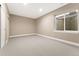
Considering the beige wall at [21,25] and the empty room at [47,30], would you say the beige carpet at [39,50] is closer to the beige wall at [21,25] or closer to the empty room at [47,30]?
the empty room at [47,30]

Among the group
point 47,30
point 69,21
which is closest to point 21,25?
point 47,30

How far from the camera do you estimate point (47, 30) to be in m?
7.06

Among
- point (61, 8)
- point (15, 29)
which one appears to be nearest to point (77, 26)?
point (61, 8)

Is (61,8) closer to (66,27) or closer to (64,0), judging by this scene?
(66,27)

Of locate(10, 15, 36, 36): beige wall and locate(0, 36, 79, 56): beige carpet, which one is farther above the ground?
locate(10, 15, 36, 36): beige wall

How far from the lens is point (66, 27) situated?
506cm

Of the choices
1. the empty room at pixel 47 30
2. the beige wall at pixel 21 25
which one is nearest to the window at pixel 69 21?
the empty room at pixel 47 30

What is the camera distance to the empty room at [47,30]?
3.15 meters

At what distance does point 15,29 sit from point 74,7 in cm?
639

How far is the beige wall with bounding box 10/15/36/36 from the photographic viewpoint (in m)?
8.07

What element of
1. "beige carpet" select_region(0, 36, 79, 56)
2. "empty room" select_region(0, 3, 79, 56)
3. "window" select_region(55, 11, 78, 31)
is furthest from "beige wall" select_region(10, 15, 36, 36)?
"window" select_region(55, 11, 78, 31)

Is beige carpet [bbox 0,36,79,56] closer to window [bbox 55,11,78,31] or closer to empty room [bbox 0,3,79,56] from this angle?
empty room [bbox 0,3,79,56]

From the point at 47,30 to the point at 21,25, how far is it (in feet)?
11.8

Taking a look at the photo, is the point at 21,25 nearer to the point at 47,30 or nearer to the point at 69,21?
the point at 47,30
